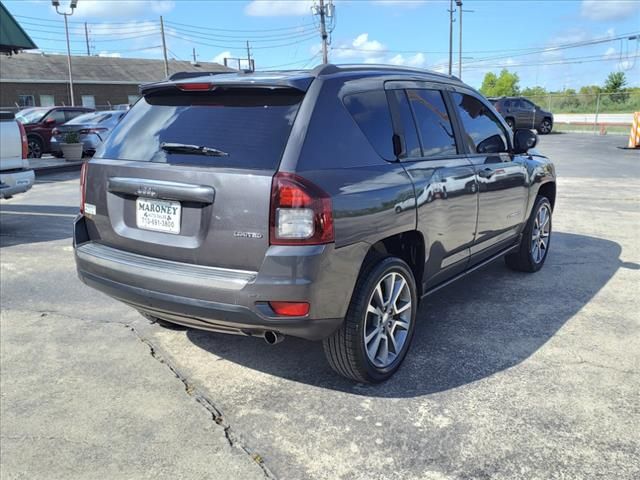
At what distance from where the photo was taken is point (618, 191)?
11078mm

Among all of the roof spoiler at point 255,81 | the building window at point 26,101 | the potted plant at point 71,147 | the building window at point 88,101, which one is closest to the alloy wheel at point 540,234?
the roof spoiler at point 255,81

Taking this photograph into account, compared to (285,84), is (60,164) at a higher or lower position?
lower

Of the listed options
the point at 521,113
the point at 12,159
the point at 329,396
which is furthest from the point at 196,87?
the point at 521,113

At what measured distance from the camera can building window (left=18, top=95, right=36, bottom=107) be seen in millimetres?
42250

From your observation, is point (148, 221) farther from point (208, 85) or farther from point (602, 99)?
point (602, 99)

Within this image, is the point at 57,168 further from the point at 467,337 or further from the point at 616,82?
the point at 616,82

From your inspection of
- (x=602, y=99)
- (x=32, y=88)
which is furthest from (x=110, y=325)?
(x=32, y=88)

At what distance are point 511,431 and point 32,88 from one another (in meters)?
47.4

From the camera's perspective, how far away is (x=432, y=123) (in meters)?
4.06

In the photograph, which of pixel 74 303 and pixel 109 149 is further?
pixel 74 303

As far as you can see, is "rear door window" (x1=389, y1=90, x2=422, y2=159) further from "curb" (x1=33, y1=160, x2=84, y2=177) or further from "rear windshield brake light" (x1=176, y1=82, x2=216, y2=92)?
"curb" (x1=33, y1=160, x2=84, y2=177)

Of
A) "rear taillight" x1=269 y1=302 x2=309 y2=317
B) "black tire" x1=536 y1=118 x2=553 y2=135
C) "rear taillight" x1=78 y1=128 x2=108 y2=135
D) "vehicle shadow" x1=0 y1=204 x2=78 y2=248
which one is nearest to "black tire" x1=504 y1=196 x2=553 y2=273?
"rear taillight" x1=269 y1=302 x2=309 y2=317

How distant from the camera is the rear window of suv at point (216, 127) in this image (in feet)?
9.84

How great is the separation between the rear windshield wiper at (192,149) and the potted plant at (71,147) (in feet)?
52.1
